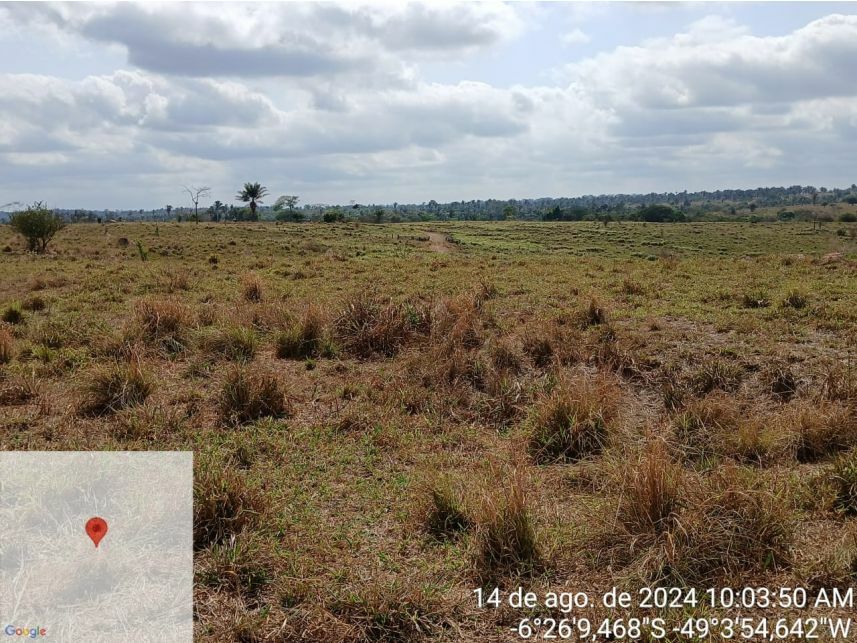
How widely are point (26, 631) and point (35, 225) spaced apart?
32.8 metres

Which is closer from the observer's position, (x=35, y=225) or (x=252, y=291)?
(x=252, y=291)

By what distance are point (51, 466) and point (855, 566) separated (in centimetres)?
641

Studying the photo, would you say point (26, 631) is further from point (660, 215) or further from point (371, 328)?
point (660, 215)

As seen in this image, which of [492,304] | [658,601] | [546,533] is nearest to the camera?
[658,601]

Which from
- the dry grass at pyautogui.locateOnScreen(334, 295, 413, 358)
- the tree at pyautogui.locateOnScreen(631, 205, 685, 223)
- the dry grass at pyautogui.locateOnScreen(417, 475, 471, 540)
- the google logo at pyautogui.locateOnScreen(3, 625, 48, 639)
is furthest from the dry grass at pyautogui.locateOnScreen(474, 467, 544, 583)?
the tree at pyautogui.locateOnScreen(631, 205, 685, 223)

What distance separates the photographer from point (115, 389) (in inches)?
283

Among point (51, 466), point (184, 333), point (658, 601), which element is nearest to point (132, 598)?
point (51, 466)

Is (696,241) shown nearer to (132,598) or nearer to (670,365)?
(670,365)

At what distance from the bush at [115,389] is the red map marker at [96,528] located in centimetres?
257

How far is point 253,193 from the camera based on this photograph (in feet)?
287

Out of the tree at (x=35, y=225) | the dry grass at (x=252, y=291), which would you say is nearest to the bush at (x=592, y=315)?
the dry grass at (x=252, y=291)

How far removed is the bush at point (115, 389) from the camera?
6.99m

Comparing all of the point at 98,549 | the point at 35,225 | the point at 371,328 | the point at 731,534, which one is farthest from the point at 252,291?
the point at 35,225

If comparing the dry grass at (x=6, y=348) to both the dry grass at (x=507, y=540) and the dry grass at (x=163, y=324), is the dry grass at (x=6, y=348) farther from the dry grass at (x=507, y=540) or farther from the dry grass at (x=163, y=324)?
the dry grass at (x=507, y=540)
